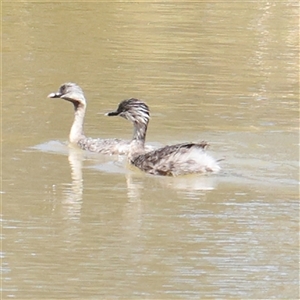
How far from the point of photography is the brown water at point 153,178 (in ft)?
26.4

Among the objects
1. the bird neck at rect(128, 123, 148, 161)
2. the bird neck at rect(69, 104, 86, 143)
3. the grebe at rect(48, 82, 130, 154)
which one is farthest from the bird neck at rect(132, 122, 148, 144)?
the bird neck at rect(69, 104, 86, 143)

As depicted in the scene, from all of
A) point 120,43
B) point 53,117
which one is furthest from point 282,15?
point 53,117

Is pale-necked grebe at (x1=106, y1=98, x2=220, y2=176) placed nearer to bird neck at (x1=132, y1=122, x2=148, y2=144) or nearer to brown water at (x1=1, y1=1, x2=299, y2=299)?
brown water at (x1=1, y1=1, x2=299, y2=299)

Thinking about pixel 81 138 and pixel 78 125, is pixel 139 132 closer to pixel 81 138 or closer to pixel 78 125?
pixel 81 138

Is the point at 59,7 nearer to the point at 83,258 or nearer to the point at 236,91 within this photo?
the point at 236,91

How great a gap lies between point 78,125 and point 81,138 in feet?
1.33

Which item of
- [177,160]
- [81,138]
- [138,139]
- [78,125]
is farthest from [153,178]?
[78,125]

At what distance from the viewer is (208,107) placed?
14.6 metres

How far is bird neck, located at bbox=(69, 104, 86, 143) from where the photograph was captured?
1282cm

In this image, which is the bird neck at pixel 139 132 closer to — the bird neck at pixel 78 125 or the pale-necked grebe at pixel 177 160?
the pale-necked grebe at pixel 177 160

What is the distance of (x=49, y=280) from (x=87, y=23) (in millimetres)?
16592

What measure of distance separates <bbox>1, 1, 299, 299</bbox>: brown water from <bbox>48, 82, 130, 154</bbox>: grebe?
0.44 feet

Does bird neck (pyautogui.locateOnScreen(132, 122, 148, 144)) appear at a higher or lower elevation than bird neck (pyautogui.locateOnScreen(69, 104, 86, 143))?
higher

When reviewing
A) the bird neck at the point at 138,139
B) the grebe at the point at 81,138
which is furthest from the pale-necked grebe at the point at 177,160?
the grebe at the point at 81,138
